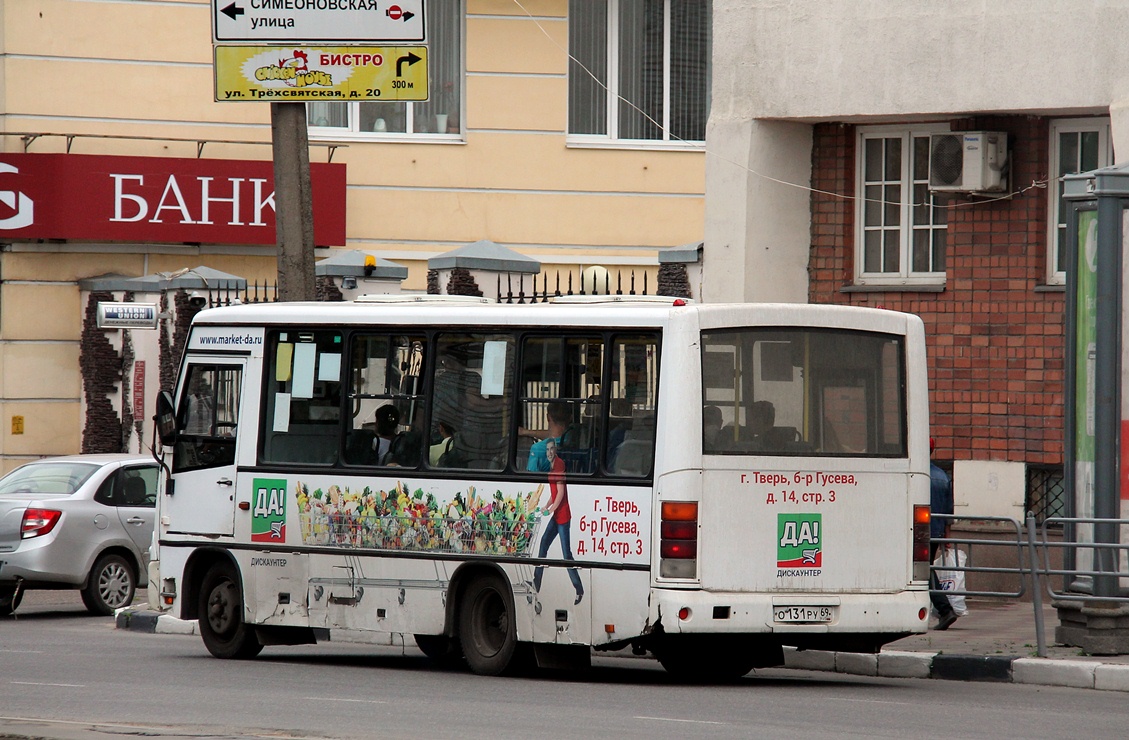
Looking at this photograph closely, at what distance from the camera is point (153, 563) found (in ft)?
51.4

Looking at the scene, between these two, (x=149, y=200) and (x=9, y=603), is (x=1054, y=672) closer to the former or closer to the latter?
(x=9, y=603)

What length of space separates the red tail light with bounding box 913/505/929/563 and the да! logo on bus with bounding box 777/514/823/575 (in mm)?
783

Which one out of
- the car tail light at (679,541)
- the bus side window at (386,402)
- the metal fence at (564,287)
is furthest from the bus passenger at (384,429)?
the metal fence at (564,287)

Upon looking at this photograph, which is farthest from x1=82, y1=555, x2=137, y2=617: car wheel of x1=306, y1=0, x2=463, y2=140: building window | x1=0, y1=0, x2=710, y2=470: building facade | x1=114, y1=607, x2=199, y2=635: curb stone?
x1=306, y1=0, x2=463, y2=140: building window

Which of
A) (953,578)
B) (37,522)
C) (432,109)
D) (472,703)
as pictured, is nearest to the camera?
(472,703)

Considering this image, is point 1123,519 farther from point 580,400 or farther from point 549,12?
point 549,12

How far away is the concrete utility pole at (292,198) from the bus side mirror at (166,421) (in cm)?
289

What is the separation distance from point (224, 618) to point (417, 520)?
91.8 inches

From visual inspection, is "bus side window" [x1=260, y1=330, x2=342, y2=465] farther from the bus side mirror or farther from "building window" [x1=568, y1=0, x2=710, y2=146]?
"building window" [x1=568, y1=0, x2=710, y2=146]

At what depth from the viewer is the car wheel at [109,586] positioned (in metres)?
19.1

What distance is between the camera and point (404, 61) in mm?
17766

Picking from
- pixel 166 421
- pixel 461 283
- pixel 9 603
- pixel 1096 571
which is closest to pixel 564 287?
pixel 461 283

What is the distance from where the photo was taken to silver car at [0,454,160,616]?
727 inches

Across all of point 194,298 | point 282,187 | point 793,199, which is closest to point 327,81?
point 282,187
